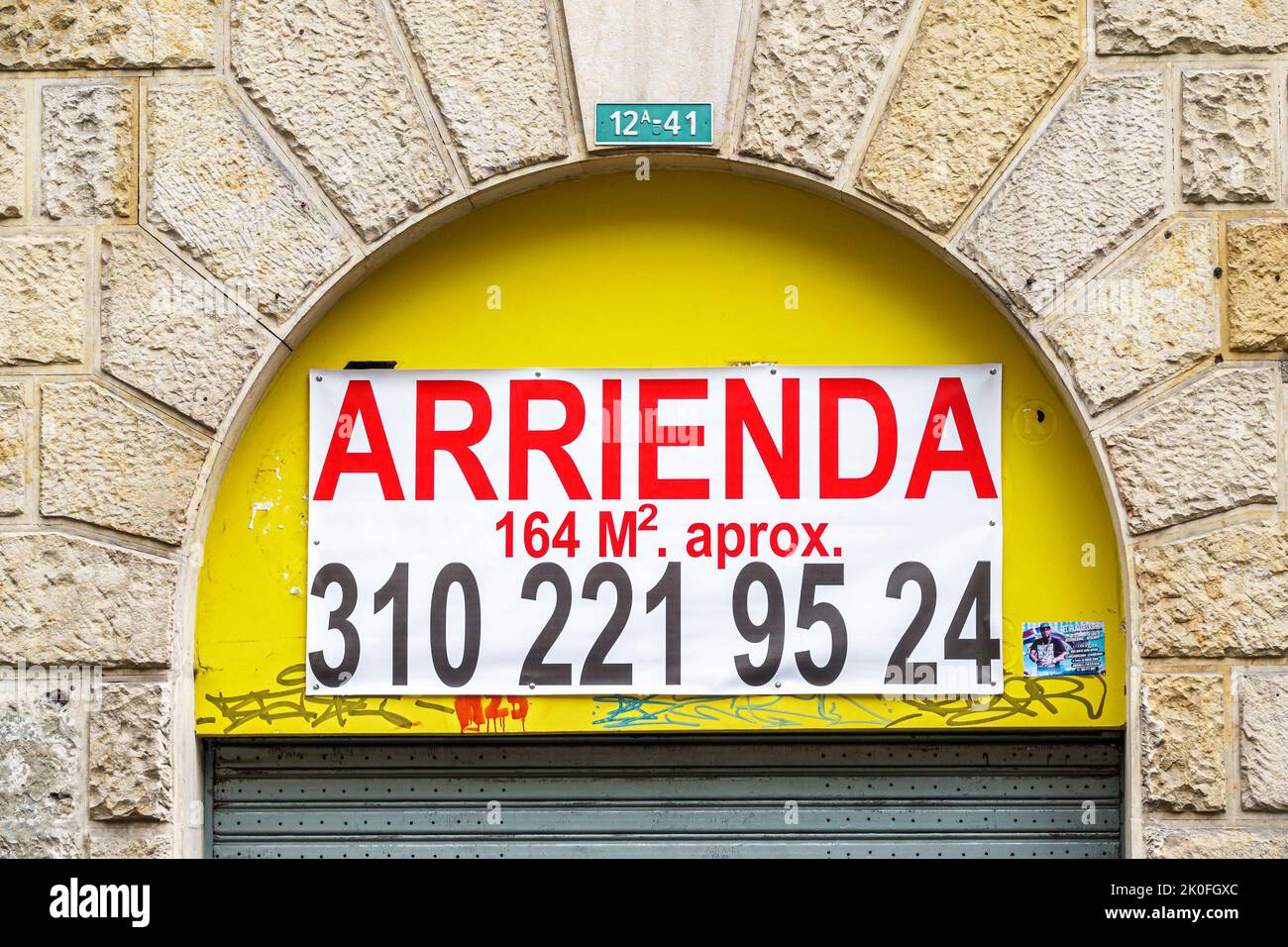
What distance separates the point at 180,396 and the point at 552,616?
132 centimetres

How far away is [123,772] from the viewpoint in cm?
374

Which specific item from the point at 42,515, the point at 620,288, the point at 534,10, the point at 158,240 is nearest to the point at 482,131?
the point at 534,10

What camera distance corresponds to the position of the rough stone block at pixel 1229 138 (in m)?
3.72

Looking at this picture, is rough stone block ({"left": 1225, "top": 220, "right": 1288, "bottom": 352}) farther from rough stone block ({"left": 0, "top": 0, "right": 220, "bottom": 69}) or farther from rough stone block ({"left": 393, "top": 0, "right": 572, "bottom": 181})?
rough stone block ({"left": 0, "top": 0, "right": 220, "bottom": 69})

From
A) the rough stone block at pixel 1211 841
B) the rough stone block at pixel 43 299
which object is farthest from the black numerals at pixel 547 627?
the rough stone block at pixel 1211 841

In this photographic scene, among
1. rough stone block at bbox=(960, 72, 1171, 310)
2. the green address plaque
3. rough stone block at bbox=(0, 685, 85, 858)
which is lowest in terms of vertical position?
rough stone block at bbox=(0, 685, 85, 858)

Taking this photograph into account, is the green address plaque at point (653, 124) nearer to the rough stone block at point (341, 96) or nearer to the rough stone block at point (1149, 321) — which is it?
the rough stone block at point (341, 96)

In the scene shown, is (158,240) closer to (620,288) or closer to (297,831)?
(620,288)

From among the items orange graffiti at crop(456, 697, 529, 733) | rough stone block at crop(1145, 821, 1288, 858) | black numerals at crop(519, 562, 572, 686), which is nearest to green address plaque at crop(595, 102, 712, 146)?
black numerals at crop(519, 562, 572, 686)

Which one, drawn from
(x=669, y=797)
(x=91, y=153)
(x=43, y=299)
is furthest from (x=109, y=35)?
(x=669, y=797)

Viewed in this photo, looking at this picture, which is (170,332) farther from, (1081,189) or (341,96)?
(1081,189)

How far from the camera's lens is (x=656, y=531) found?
13.0ft

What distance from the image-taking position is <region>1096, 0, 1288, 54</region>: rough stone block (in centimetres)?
372

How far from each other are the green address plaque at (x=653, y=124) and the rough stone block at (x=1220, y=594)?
6.05 feet
